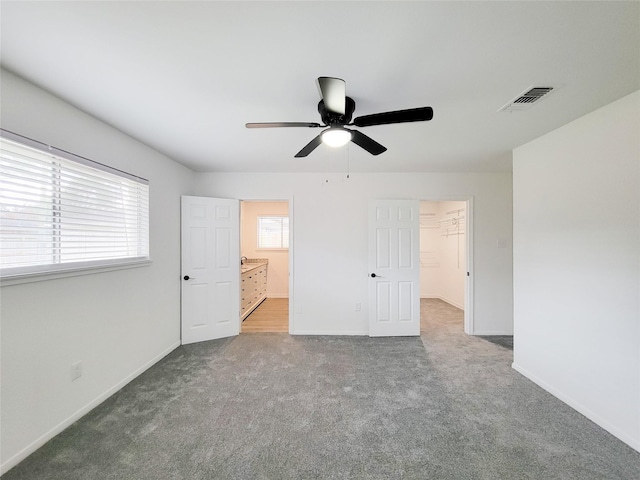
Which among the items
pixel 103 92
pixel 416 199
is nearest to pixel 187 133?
pixel 103 92

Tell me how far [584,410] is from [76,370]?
3.96 metres

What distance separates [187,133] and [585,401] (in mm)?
4066

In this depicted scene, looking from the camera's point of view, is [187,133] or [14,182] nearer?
[14,182]

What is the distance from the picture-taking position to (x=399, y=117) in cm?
147

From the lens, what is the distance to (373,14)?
110cm

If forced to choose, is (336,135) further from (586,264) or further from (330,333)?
(330,333)

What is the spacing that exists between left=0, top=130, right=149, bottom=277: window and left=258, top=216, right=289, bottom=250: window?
3.63 m

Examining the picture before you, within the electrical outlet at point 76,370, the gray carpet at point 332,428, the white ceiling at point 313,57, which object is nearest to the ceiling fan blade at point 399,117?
the white ceiling at point 313,57

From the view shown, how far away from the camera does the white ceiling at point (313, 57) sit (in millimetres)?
1099

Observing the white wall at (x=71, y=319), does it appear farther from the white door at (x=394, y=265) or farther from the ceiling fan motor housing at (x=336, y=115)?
the white door at (x=394, y=265)

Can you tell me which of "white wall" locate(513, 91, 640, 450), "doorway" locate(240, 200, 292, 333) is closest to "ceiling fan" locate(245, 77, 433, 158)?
"white wall" locate(513, 91, 640, 450)

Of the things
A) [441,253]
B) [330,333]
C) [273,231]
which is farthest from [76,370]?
[441,253]

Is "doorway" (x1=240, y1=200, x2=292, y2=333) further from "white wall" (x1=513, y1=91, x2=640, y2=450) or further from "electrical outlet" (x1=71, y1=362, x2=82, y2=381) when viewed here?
"white wall" (x1=513, y1=91, x2=640, y2=450)

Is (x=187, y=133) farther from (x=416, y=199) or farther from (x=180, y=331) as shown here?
(x=416, y=199)
